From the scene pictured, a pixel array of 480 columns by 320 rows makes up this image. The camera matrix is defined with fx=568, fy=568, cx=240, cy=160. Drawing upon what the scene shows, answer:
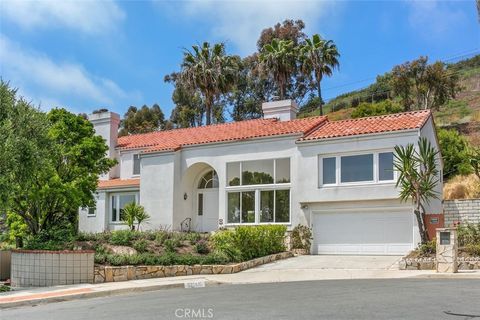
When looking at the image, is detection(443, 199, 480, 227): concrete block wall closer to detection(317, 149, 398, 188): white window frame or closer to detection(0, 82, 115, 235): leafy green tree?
detection(317, 149, 398, 188): white window frame

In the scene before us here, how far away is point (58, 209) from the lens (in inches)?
938

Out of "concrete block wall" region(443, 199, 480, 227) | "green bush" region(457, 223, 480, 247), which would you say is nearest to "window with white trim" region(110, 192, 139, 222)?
"concrete block wall" region(443, 199, 480, 227)

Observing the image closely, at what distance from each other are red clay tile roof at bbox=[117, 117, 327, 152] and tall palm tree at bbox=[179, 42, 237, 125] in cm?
1224

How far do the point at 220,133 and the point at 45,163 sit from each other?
12.9 m

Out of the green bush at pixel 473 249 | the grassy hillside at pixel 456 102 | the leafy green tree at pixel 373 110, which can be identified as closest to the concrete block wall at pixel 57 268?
the green bush at pixel 473 249

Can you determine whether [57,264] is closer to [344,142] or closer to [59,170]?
[59,170]

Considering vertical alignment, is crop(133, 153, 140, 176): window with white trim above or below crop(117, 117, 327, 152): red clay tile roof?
below

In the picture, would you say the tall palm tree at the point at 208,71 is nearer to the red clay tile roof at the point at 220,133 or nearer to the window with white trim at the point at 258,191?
the red clay tile roof at the point at 220,133

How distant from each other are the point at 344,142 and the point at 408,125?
9.25ft

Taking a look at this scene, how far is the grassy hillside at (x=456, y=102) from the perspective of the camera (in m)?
53.3

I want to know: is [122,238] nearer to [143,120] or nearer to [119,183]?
[119,183]

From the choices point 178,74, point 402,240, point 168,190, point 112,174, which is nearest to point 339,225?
point 402,240

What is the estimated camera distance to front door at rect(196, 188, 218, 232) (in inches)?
1208

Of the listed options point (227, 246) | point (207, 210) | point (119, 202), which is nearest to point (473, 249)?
point (227, 246)
